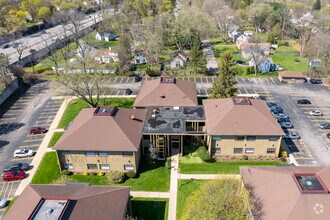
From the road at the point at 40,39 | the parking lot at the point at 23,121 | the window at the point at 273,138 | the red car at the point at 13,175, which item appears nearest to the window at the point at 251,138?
the window at the point at 273,138

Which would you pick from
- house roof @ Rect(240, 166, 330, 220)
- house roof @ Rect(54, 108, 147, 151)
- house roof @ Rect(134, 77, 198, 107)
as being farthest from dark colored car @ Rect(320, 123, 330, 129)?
house roof @ Rect(54, 108, 147, 151)

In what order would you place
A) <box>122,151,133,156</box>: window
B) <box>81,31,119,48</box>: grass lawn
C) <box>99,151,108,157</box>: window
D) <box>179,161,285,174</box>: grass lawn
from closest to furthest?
1. <box>122,151,133,156</box>: window
2. <box>99,151,108,157</box>: window
3. <box>179,161,285,174</box>: grass lawn
4. <box>81,31,119,48</box>: grass lawn

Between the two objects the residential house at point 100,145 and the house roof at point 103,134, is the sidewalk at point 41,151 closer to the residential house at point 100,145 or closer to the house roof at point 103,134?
the residential house at point 100,145

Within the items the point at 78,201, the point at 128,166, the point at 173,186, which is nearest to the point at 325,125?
the point at 173,186

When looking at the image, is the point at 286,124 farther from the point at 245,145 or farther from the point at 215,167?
the point at 215,167

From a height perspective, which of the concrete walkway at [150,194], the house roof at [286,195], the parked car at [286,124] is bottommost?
the concrete walkway at [150,194]

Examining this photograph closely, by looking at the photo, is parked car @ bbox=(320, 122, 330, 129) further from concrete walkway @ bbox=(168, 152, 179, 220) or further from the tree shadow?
the tree shadow
